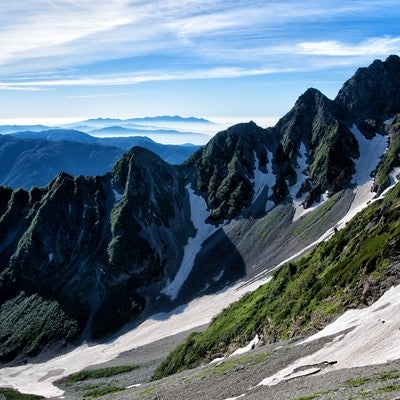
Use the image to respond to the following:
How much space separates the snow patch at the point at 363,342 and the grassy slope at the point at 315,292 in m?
4.83

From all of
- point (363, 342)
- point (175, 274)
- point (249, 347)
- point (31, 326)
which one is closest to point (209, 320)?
point (175, 274)

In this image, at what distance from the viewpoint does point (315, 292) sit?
70625mm

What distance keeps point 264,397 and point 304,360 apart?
865cm

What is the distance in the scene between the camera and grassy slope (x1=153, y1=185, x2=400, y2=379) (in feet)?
195

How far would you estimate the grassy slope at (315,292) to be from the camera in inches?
2340

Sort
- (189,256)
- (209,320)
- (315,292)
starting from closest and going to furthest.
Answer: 1. (315,292)
2. (209,320)
3. (189,256)

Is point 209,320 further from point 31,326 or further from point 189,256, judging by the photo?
point 31,326

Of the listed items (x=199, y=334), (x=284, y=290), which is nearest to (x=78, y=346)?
(x=199, y=334)

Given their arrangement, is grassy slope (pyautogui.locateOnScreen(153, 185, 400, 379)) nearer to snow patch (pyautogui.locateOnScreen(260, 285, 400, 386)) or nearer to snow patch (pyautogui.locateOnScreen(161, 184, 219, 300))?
snow patch (pyautogui.locateOnScreen(260, 285, 400, 386))

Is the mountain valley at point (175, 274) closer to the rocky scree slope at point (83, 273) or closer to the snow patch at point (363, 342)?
the rocky scree slope at point (83, 273)

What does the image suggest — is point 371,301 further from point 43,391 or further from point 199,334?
point 43,391

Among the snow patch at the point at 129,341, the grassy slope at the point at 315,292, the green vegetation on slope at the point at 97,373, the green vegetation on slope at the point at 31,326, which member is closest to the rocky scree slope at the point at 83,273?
the green vegetation on slope at the point at 31,326

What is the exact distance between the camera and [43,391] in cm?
11869

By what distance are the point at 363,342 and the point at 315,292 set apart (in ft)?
86.8
